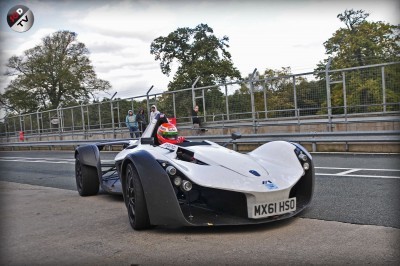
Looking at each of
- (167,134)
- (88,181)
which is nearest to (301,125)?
(88,181)

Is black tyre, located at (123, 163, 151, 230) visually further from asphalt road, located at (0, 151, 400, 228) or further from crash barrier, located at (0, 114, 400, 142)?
crash barrier, located at (0, 114, 400, 142)

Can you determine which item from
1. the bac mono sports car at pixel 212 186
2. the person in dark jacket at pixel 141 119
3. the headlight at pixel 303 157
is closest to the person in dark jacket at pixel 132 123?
the person in dark jacket at pixel 141 119

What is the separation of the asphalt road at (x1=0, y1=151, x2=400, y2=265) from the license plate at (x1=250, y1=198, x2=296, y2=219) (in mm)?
Result: 202

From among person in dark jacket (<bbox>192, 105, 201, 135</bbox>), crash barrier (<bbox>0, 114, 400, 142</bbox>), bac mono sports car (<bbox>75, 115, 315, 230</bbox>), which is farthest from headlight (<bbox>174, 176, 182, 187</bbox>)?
person in dark jacket (<bbox>192, 105, 201, 135</bbox>)

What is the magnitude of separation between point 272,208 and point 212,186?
666 mm

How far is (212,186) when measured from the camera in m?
4.67

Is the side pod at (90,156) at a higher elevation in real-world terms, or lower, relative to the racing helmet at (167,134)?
lower

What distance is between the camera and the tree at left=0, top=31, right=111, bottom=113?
4884cm

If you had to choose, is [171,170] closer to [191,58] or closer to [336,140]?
[336,140]

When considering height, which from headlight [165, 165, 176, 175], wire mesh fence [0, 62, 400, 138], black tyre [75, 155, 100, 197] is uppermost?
wire mesh fence [0, 62, 400, 138]

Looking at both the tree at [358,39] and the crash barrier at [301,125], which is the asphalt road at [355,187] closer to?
the crash barrier at [301,125]

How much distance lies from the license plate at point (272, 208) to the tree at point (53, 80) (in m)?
44.9

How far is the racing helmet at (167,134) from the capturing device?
6383 mm

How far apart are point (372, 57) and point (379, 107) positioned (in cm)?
318
